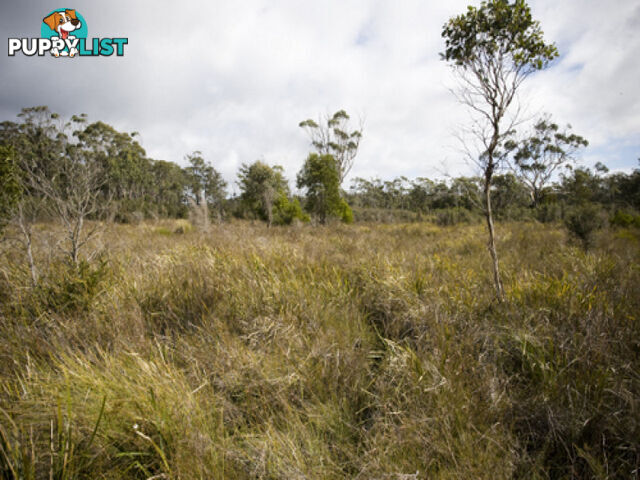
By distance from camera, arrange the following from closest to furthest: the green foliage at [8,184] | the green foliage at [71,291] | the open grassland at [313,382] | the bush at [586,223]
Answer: the open grassland at [313,382] → the green foliage at [71,291] → the green foliage at [8,184] → the bush at [586,223]

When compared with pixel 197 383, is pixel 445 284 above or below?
above

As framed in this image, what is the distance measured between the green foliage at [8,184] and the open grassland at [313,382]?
1338mm

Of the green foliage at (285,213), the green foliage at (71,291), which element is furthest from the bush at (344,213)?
the green foliage at (71,291)

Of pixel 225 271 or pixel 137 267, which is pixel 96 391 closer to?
pixel 225 271

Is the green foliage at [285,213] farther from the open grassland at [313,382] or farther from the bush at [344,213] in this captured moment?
the open grassland at [313,382]

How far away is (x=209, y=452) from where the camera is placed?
133cm

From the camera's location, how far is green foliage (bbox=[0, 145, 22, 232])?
12.4ft

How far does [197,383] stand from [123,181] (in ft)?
125

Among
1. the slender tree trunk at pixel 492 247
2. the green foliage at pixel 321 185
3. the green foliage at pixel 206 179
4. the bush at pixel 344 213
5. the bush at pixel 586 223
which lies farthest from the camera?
the green foliage at pixel 206 179

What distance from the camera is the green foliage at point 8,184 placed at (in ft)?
12.4

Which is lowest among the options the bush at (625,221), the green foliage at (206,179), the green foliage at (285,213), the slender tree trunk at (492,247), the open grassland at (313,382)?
the open grassland at (313,382)

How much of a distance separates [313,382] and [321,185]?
552 inches

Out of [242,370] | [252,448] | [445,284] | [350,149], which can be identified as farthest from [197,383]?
[350,149]

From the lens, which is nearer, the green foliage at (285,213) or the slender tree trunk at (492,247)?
the slender tree trunk at (492,247)
